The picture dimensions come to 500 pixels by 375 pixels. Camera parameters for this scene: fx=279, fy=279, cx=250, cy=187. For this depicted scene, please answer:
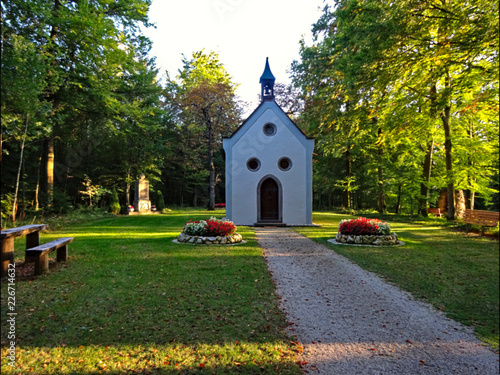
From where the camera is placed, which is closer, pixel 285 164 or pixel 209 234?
pixel 209 234

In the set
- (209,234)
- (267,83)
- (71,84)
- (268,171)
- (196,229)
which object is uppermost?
(267,83)

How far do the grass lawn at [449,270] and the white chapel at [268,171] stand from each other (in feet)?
15.6

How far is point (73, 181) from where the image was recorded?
23.7m

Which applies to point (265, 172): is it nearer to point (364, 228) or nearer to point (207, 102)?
point (364, 228)

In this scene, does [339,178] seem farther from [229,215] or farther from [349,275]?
[349,275]

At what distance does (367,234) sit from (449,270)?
20.1 ft

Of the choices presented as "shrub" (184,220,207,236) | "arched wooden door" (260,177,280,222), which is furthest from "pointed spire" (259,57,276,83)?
"shrub" (184,220,207,236)

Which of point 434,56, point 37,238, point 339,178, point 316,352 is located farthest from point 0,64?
point 339,178

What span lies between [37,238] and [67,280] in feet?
4.74

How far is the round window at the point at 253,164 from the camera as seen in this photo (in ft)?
53.8

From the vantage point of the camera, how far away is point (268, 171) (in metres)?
16.4

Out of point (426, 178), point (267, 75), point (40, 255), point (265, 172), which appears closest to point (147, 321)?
point (40, 255)

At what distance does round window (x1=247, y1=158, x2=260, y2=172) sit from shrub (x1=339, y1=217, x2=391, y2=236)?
7.23 m

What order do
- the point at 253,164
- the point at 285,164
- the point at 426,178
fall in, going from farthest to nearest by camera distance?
the point at 426,178, the point at 285,164, the point at 253,164
